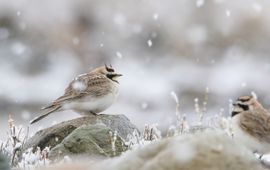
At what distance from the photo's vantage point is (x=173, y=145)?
18.9 feet

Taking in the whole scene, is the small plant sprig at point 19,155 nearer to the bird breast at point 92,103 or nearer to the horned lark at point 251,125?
the bird breast at point 92,103

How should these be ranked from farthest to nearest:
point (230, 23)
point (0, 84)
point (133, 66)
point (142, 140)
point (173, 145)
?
point (230, 23) < point (133, 66) < point (0, 84) < point (142, 140) < point (173, 145)

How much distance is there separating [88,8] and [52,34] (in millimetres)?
1484

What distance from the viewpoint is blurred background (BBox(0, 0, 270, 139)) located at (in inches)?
749

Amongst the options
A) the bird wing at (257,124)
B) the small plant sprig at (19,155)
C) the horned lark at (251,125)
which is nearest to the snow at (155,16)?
the horned lark at (251,125)

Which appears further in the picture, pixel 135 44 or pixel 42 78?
pixel 135 44

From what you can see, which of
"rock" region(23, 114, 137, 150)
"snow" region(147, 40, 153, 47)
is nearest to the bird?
"rock" region(23, 114, 137, 150)

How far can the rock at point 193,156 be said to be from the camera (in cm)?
567

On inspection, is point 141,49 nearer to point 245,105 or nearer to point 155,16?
point 155,16

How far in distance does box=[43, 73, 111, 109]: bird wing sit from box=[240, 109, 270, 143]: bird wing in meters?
1.73

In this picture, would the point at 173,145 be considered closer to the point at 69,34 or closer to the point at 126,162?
the point at 126,162

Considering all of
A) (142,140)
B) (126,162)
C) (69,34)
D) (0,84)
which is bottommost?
(126,162)

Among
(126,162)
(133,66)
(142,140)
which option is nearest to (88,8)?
(133,66)

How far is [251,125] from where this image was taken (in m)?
8.65
